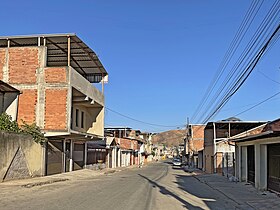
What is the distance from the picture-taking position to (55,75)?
1096 inches

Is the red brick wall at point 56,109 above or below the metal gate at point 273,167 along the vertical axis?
above

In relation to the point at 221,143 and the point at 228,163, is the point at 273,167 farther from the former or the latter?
the point at 221,143

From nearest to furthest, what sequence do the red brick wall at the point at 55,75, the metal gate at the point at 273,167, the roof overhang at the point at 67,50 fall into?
the metal gate at the point at 273,167 → the red brick wall at the point at 55,75 → the roof overhang at the point at 67,50

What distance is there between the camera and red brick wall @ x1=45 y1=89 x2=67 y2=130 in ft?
89.9

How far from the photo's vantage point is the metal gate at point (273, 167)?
698 inches

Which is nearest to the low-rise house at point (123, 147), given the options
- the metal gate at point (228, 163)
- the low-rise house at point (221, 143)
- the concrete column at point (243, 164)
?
the low-rise house at point (221, 143)

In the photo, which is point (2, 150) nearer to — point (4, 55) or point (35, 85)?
point (35, 85)

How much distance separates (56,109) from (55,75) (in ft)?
8.11

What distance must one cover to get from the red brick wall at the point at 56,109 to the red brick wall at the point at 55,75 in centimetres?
72

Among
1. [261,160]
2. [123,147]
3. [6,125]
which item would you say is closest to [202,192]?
[261,160]

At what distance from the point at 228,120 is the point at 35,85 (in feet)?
72.6

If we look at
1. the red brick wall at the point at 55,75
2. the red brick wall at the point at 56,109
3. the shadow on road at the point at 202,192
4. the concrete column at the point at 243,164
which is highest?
the red brick wall at the point at 55,75

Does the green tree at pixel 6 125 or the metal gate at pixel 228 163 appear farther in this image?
the metal gate at pixel 228 163

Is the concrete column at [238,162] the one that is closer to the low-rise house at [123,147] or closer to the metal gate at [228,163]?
the metal gate at [228,163]
